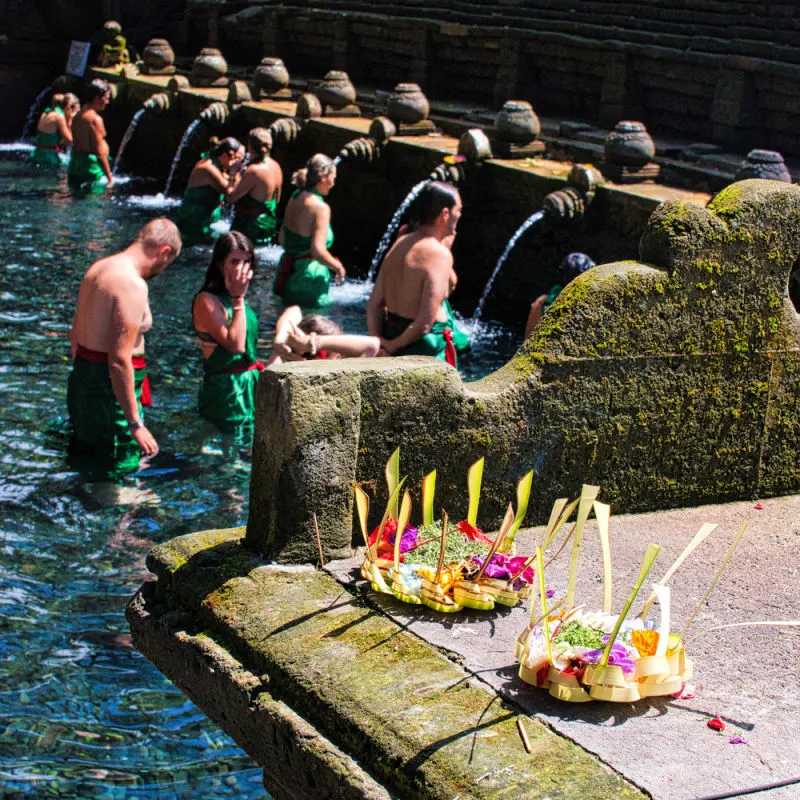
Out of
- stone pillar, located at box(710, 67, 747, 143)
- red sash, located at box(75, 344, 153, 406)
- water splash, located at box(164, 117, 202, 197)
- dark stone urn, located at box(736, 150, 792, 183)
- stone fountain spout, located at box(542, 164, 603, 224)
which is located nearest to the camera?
red sash, located at box(75, 344, 153, 406)

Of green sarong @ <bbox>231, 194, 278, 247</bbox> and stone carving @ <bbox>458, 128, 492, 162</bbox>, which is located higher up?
stone carving @ <bbox>458, 128, 492, 162</bbox>

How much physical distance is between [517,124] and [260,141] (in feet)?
8.63

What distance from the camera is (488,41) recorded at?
16.8 m

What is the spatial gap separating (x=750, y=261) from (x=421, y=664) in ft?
7.16

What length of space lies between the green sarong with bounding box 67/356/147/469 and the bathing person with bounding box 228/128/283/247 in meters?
6.37

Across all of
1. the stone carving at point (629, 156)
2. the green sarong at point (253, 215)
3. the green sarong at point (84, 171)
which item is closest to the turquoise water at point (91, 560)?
the green sarong at point (253, 215)

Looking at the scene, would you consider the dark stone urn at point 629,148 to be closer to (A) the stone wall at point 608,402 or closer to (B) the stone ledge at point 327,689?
(A) the stone wall at point 608,402

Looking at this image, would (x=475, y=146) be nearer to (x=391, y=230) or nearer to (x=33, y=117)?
(x=391, y=230)

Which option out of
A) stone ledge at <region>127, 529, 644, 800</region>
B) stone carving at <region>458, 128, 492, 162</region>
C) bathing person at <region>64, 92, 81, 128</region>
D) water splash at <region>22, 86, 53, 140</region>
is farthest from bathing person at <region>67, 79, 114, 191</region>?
stone ledge at <region>127, 529, 644, 800</region>

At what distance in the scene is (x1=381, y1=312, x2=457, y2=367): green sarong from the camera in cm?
711

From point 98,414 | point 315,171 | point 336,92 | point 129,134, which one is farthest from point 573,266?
point 129,134

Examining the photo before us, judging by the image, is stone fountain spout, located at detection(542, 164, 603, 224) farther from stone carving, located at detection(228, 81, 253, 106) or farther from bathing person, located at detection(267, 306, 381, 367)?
stone carving, located at detection(228, 81, 253, 106)

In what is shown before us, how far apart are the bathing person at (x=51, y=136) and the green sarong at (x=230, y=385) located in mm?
12425

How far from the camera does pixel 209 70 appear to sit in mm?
19250
